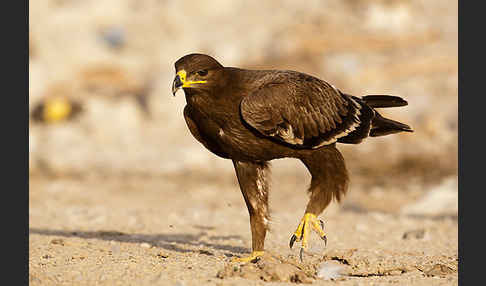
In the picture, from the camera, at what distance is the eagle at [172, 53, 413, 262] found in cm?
721

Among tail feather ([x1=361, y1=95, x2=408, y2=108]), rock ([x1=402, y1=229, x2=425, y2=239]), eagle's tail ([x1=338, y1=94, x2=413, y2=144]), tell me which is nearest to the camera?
eagle's tail ([x1=338, y1=94, x2=413, y2=144])

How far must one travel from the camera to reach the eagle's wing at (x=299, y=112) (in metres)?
7.20

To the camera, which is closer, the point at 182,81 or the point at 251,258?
the point at 182,81

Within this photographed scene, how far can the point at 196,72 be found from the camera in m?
7.11

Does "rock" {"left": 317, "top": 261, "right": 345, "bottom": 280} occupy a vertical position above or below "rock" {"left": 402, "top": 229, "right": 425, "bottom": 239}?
below

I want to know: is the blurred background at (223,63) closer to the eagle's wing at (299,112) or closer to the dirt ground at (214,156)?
the dirt ground at (214,156)

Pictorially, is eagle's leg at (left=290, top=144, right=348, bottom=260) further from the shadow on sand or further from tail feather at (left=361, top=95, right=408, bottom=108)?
the shadow on sand

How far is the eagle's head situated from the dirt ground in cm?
176

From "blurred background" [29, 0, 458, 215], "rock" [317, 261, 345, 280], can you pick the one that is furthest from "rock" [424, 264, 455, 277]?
"blurred background" [29, 0, 458, 215]

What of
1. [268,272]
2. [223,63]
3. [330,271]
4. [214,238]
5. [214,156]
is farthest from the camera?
[223,63]

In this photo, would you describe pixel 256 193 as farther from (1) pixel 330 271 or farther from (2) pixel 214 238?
(2) pixel 214 238

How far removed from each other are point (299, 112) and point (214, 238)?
10.1 feet

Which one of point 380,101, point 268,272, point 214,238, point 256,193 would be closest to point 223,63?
point 214,238

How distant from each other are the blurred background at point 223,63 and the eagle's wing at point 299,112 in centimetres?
677
